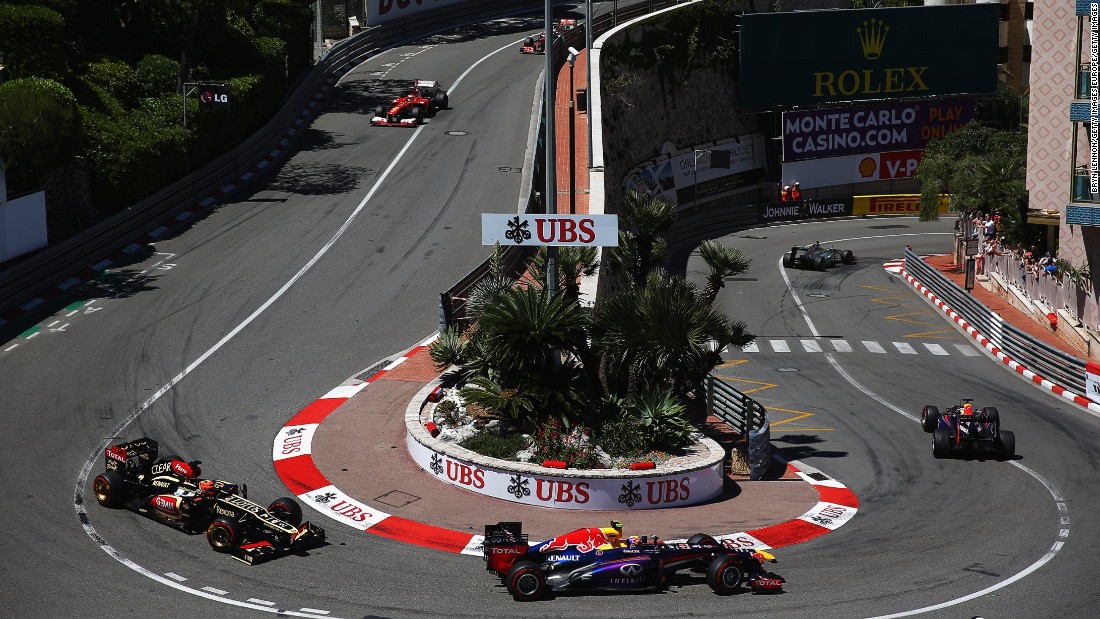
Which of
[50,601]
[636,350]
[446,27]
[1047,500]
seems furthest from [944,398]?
[446,27]

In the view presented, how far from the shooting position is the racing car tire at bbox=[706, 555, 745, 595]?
65.5 ft

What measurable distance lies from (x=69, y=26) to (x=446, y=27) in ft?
107

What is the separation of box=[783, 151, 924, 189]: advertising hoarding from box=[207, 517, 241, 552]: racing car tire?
177ft

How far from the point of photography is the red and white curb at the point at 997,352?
35438 millimetres

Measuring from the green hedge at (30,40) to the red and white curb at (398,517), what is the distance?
21.4 metres

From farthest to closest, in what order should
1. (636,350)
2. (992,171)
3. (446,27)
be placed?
(446,27), (992,171), (636,350)

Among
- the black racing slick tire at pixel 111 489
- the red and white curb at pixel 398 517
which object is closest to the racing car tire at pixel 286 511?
the red and white curb at pixel 398 517

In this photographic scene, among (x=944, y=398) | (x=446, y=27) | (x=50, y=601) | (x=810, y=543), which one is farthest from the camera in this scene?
(x=446, y=27)

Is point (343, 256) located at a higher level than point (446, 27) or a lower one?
lower

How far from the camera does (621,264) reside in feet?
101

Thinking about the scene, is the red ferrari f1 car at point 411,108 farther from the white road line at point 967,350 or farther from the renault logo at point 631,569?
the renault logo at point 631,569

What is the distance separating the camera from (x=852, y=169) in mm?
71625

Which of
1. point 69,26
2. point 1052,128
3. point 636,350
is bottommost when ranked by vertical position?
point 636,350

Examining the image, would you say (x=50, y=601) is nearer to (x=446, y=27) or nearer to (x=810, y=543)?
(x=810, y=543)
